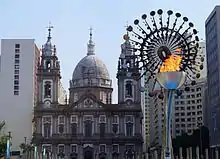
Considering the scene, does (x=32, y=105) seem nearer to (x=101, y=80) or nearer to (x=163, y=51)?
(x=101, y=80)

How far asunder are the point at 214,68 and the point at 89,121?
23769mm

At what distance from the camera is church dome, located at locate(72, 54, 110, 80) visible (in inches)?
3652

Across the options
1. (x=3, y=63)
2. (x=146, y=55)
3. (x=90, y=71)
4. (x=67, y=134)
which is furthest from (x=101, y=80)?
(x=146, y=55)

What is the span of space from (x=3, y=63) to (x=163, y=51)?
240 ft

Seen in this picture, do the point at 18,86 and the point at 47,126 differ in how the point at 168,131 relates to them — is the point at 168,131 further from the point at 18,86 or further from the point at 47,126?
the point at 18,86

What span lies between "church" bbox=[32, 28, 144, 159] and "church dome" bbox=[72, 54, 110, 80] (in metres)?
5.05

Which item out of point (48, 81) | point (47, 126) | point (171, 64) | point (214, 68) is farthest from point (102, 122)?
point (171, 64)

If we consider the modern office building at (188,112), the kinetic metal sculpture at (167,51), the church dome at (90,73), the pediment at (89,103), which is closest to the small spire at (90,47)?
the church dome at (90,73)

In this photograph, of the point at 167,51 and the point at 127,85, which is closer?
the point at 167,51

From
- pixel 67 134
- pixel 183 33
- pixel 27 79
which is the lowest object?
pixel 67 134

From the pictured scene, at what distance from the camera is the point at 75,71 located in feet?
313

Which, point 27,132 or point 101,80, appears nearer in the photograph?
point 101,80

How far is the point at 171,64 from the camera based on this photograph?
30.7 m

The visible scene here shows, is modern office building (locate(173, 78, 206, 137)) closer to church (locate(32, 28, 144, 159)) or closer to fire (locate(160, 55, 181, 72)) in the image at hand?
church (locate(32, 28, 144, 159))
